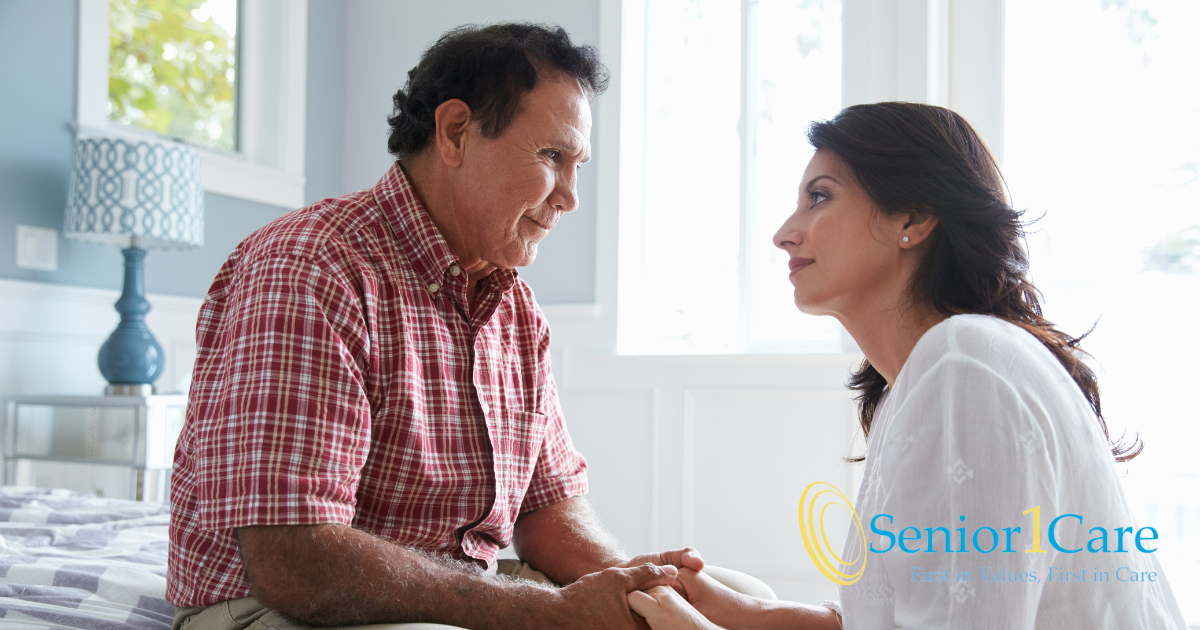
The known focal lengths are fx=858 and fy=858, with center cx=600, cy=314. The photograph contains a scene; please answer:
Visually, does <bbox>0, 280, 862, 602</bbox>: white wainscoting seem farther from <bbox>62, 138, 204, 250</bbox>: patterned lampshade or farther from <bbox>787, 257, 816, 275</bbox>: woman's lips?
<bbox>787, 257, 816, 275</bbox>: woman's lips

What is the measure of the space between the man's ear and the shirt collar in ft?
0.27

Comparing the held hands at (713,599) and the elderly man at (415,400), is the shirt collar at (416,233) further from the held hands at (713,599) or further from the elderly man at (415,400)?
the held hands at (713,599)

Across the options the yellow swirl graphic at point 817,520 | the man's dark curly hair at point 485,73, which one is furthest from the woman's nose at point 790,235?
the yellow swirl graphic at point 817,520

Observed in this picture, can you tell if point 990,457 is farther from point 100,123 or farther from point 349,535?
point 100,123

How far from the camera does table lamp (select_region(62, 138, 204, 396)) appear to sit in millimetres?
2508

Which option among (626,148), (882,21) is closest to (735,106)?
(626,148)

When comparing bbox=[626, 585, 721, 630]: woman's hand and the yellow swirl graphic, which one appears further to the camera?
the yellow swirl graphic

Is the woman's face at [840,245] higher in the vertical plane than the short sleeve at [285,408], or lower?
higher

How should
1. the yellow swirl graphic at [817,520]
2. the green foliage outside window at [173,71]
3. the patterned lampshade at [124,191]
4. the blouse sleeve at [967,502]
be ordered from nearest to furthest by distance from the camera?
1. the blouse sleeve at [967,502]
2. the patterned lampshade at [124,191]
3. the yellow swirl graphic at [817,520]
4. the green foliage outside window at [173,71]

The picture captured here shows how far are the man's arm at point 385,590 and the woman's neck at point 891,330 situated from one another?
1.49 feet

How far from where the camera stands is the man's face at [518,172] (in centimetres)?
134

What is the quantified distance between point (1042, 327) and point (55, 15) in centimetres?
293

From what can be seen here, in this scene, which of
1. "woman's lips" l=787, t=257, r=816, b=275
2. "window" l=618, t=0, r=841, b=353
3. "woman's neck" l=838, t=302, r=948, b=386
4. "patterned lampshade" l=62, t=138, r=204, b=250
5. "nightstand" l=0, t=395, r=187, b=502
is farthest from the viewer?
"window" l=618, t=0, r=841, b=353

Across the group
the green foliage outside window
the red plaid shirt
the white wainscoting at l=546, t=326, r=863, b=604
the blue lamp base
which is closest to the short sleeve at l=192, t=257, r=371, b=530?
the red plaid shirt
